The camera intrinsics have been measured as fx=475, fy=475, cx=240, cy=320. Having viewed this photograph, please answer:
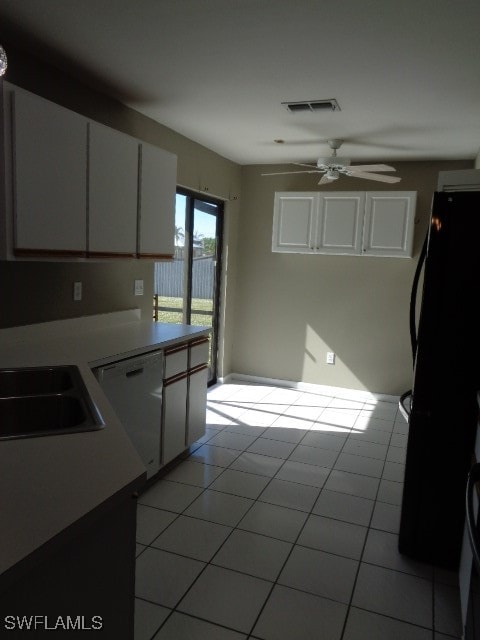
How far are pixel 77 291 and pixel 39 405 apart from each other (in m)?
1.46

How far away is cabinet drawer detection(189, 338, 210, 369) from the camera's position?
11.2 ft

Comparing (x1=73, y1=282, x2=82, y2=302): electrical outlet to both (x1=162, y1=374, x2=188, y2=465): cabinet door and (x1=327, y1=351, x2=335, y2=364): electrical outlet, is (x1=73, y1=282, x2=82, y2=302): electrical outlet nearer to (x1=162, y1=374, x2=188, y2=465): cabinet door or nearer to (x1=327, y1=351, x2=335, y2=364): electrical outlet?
(x1=162, y1=374, x2=188, y2=465): cabinet door

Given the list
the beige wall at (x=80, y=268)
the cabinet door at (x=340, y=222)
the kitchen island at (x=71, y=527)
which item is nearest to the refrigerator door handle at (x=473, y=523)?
the kitchen island at (x=71, y=527)

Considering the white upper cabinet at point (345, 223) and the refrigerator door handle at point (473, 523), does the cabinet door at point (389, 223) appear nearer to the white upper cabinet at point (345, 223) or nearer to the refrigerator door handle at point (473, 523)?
the white upper cabinet at point (345, 223)

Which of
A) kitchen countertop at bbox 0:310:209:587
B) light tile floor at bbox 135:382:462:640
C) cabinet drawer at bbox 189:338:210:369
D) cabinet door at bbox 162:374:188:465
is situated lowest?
light tile floor at bbox 135:382:462:640

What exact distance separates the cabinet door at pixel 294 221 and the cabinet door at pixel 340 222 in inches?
3.6

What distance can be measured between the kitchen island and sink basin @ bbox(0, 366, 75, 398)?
1.86 feet

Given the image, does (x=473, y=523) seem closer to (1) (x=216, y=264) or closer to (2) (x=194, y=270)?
(2) (x=194, y=270)

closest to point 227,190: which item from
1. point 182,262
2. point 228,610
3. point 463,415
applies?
point 182,262

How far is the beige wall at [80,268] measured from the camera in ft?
8.78

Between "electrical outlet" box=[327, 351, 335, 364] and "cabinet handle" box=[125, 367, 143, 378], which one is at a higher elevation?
"cabinet handle" box=[125, 367, 143, 378]

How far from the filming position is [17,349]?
2529 mm

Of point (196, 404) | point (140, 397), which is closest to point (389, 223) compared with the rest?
point (196, 404)

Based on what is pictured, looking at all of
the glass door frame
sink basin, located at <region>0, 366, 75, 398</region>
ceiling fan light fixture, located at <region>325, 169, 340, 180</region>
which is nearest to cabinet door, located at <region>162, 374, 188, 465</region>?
sink basin, located at <region>0, 366, 75, 398</region>
